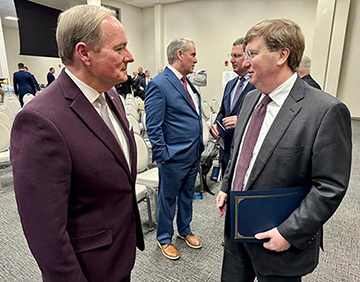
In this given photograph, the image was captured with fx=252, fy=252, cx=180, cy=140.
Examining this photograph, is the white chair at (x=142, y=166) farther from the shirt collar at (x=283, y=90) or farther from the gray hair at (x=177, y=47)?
the shirt collar at (x=283, y=90)

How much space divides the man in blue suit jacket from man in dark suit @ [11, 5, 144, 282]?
864mm

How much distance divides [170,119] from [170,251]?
1084mm

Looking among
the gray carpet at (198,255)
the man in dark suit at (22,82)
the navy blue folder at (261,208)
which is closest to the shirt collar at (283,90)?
the navy blue folder at (261,208)

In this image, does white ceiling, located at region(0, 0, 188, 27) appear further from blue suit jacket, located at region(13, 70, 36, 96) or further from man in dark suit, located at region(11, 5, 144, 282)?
man in dark suit, located at region(11, 5, 144, 282)

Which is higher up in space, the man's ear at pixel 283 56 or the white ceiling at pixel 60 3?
the white ceiling at pixel 60 3

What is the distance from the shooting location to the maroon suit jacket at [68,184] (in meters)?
0.71

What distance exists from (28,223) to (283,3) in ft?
31.4

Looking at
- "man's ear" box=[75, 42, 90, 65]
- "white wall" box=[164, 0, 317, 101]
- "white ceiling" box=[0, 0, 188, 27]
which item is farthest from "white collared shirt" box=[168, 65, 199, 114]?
"white ceiling" box=[0, 0, 188, 27]

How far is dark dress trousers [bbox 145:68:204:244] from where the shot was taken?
1.83m

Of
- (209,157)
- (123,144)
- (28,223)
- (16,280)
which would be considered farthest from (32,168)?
(209,157)

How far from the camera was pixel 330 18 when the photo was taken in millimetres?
6969

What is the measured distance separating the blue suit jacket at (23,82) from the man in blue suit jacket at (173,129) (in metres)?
7.13

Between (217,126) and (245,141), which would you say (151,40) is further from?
(245,141)

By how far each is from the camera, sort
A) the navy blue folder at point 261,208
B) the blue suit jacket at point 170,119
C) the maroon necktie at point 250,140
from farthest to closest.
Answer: the blue suit jacket at point 170,119 < the maroon necktie at point 250,140 < the navy blue folder at point 261,208
